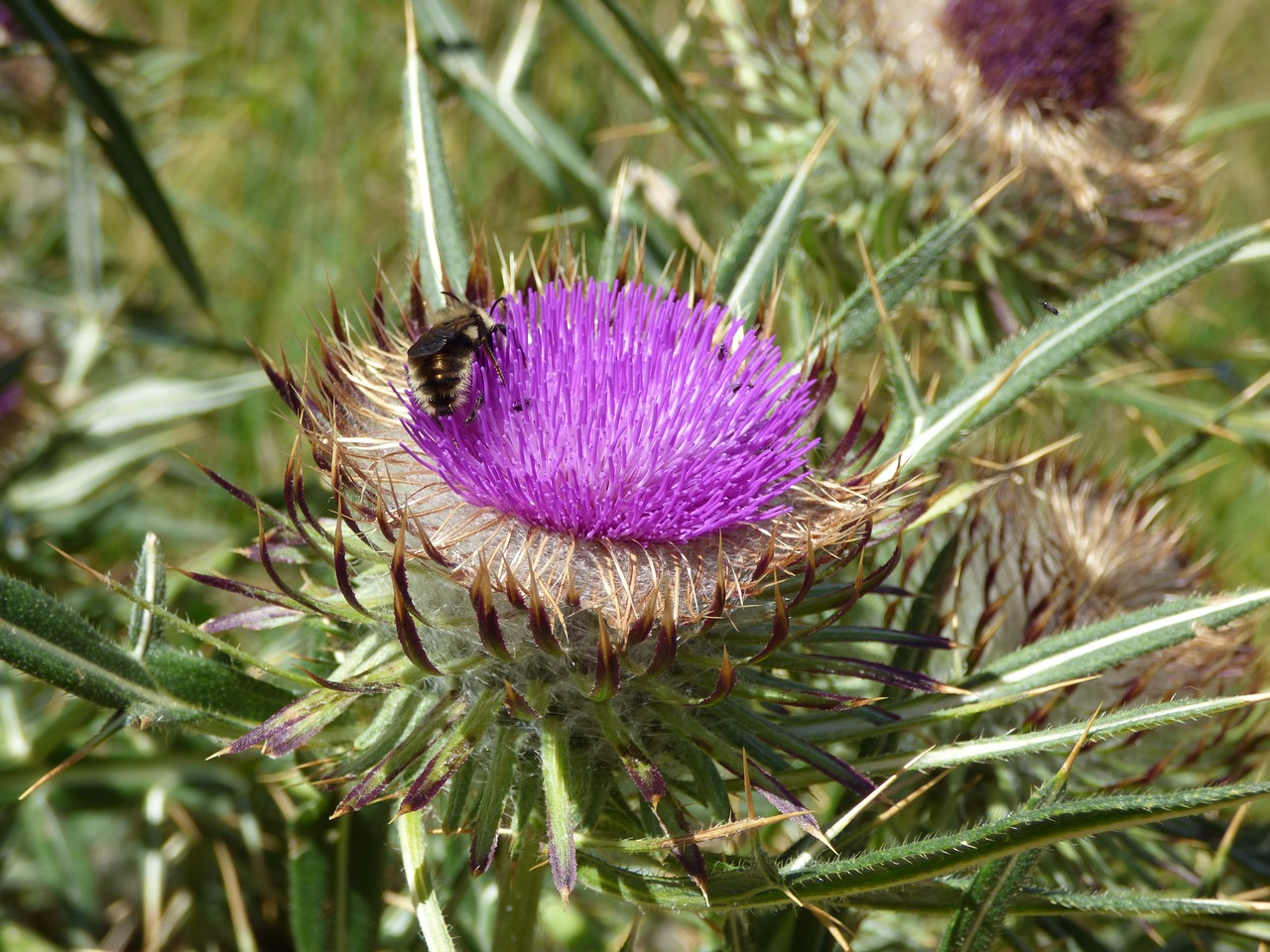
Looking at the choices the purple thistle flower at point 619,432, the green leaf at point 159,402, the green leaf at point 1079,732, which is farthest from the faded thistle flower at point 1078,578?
the green leaf at point 159,402

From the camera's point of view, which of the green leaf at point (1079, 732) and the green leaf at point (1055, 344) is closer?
the green leaf at point (1079, 732)

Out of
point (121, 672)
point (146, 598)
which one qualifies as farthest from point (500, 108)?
point (121, 672)

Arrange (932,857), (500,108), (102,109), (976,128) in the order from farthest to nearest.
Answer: (500,108)
(976,128)
(102,109)
(932,857)

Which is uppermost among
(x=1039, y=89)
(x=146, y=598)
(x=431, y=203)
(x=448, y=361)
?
(x=1039, y=89)

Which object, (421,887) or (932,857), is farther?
(421,887)

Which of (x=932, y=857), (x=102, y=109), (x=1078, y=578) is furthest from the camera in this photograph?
(x=102, y=109)

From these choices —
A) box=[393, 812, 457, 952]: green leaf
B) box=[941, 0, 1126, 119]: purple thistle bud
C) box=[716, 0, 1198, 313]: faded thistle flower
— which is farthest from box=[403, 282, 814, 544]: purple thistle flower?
box=[941, 0, 1126, 119]: purple thistle bud

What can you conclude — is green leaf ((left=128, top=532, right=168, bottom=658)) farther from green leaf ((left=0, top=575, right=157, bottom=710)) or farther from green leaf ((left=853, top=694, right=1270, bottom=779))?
green leaf ((left=853, top=694, right=1270, bottom=779))

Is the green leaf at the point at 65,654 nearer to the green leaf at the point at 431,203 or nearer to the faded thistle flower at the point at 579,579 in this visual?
the faded thistle flower at the point at 579,579

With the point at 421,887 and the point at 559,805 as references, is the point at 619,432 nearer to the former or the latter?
the point at 559,805
